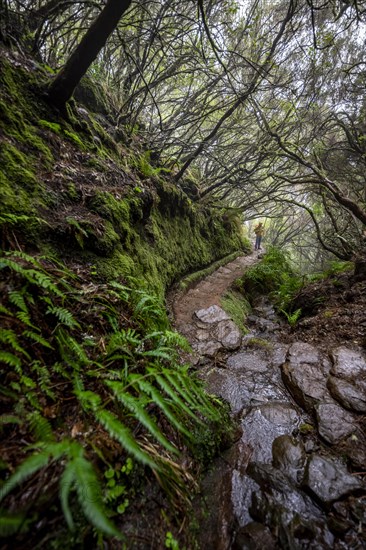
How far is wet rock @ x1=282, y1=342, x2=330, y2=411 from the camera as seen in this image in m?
2.26

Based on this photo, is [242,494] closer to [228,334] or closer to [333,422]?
[333,422]

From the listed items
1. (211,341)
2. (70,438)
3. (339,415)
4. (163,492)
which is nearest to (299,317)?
(211,341)

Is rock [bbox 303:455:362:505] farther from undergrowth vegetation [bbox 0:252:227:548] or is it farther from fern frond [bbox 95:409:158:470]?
fern frond [bbox 95:409:158:470]

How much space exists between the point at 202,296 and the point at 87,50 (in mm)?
4498

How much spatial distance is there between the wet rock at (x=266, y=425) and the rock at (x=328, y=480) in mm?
290

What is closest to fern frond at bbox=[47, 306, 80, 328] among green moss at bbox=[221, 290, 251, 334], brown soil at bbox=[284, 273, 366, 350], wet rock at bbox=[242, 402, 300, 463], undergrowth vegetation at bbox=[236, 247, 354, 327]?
wet rock at bbox=[242, 402, 300, 463]

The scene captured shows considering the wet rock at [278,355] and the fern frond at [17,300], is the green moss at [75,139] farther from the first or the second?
the wet rock at [278,355]

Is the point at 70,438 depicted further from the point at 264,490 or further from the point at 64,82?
the point at 64,82

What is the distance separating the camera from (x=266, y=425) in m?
2.01

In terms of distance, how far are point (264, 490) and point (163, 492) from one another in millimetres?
675

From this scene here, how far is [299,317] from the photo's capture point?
177 inches

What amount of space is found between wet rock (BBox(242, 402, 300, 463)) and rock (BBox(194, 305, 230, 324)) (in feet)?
6.80

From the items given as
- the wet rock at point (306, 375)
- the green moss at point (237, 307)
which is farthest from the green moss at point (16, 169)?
the green moss at point (237, 307)

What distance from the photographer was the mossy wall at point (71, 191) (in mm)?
2215
